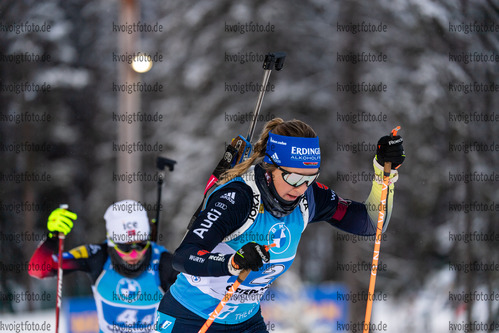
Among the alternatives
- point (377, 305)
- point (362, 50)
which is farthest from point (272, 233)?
point (377, 305)

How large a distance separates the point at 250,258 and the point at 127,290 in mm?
2276

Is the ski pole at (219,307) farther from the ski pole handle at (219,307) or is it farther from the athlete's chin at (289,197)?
the athlete's chin at (289,197)

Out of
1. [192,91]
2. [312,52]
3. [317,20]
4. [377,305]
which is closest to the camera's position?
[317,20]

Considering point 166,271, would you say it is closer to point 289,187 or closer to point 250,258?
point 289,187

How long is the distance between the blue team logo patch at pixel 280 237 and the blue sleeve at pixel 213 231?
0.19 metres

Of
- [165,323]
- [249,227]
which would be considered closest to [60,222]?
[165,323]

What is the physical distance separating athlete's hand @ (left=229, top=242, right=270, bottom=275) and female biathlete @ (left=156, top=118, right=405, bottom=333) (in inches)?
2.3

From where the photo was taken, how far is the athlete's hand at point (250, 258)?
8.73 ft

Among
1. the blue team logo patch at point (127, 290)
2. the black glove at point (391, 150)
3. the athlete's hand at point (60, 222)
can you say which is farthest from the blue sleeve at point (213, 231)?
the athlete's hand at point (60, 222)

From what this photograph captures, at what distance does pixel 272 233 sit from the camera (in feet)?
10.0

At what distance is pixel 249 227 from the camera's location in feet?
9.86

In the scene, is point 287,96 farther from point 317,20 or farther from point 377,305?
point 377,305

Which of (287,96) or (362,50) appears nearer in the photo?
(362,50)

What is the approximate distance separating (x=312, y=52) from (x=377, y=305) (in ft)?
21.2
